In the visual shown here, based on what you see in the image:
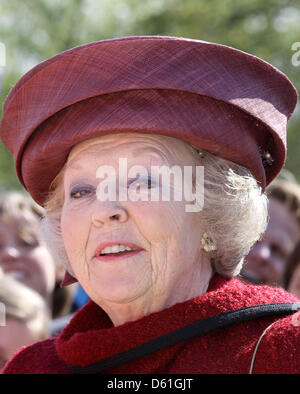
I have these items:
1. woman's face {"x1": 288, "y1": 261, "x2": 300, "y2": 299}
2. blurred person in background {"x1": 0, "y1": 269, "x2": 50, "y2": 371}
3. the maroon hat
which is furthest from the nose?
woman's face {"x1": 288, "y1": 261, "x2": 300, "y2": 299}

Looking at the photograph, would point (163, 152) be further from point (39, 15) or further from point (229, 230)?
point (39, 15)

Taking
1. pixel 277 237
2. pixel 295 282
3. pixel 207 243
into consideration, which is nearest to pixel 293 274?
pixel 295 282

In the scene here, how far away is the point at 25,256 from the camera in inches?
206

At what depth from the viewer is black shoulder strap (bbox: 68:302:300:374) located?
236cm

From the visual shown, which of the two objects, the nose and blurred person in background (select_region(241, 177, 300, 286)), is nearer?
the nose

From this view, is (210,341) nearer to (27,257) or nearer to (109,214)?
(109,214)

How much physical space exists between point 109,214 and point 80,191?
0.78ft

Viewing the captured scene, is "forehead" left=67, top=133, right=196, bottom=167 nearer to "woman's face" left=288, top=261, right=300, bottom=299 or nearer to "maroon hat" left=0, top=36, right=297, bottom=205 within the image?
"maroon hat" left=0, top=36, right=297, bottom=205

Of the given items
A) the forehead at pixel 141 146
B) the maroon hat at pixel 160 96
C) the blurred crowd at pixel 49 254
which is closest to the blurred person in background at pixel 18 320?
the blurred crowd at pixel 49 254

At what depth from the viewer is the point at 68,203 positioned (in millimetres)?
2674

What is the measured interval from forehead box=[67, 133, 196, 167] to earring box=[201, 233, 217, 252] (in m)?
0.31
